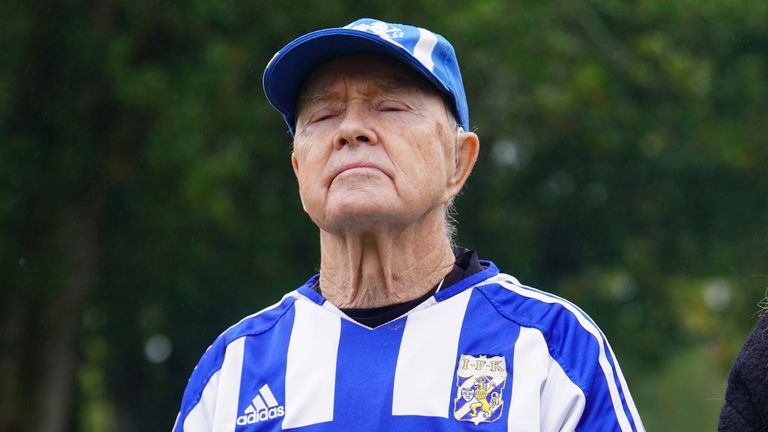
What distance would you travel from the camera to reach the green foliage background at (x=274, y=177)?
15.0 m

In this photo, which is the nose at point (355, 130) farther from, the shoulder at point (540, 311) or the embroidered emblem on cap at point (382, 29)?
the shoulder at point (540, 311)

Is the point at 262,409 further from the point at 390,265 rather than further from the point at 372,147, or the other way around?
the point at 372,147

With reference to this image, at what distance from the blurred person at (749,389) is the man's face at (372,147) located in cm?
124

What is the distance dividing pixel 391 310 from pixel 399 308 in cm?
3

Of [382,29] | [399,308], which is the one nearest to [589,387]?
[399,308]

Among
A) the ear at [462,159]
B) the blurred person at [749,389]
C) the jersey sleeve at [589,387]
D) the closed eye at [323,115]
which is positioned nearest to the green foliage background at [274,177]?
the ear at [462,159]

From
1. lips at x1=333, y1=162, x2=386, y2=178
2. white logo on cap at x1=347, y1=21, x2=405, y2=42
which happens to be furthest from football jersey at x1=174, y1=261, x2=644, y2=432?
white logo on cap at x1=347, y1=21, x2=405, y2=42

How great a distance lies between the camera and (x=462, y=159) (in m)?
4.16

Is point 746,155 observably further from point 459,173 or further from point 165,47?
point 459,173

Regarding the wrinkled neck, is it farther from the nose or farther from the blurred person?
the blurred person

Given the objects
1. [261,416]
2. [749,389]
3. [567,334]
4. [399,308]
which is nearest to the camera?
[749,389]

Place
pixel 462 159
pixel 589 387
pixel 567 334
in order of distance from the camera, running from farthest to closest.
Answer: pixel 462 159, pixel 567 334, pixel 589 387

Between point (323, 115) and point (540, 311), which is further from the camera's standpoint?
point (323, 115)

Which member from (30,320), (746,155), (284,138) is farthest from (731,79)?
(30,320)
